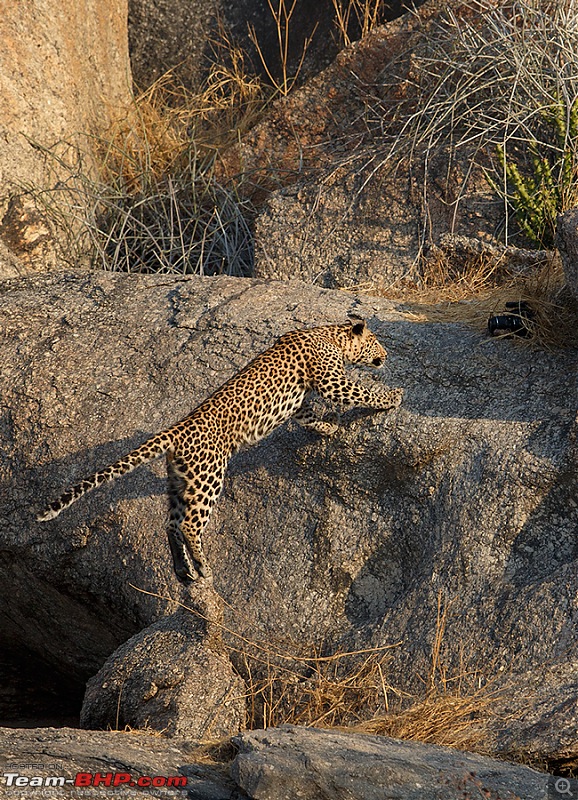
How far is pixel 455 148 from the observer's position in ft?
28.3

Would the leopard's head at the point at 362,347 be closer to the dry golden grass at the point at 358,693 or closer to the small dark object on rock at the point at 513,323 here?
the small dark object on rock at the point at 513,323

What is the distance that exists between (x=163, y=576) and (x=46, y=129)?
456 cm

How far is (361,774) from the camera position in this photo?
3.90 metres

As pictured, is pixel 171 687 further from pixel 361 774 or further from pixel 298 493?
pixel 361 774

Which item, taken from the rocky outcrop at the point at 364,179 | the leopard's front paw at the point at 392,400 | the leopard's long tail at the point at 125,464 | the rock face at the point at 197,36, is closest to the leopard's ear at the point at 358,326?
the leopard's front paw at the point at 392,400

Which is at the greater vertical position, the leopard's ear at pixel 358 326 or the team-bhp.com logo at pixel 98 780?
the leopard's ear at pixel 358 326

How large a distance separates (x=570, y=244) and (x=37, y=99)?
502cm

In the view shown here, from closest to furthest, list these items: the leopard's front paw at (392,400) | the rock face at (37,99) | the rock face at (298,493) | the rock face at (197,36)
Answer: the rock face at (298,493)
the leopard's front paw at (392,400)
the rock face at (37,99)
the rock face at (197,36)

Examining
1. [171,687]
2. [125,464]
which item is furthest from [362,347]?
[171,687]

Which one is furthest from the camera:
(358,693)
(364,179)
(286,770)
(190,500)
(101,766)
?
(364,179)

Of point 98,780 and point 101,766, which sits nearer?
point 98,780

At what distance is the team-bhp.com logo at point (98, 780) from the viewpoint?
3.92 m

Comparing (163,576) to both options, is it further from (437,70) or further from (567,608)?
(437,70)

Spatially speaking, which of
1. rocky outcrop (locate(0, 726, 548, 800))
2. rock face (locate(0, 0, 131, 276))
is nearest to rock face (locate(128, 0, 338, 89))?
rock face (locate(0, 0, 131, 276))
